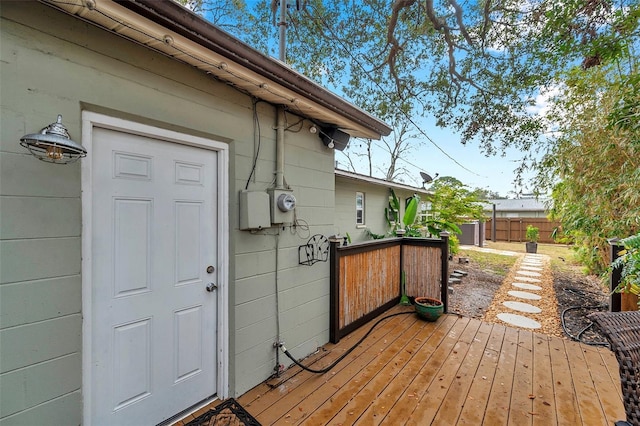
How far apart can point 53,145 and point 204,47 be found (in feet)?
3.48

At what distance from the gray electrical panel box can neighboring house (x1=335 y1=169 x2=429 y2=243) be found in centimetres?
366

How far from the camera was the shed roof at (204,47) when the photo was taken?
146 centimetres

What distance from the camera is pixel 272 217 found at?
8.80 feet

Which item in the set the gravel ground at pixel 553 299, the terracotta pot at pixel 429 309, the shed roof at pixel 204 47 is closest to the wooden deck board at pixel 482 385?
the terracotta pot at pixel 429 309

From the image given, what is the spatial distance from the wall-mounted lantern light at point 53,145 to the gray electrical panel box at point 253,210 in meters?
1.18

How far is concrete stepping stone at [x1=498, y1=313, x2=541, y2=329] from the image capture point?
4172 millimetres

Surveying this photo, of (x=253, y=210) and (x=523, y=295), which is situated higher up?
(x=253, y=210)

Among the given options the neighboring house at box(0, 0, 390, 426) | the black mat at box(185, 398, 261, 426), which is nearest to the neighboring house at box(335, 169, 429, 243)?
the neighboring house at box(0, 0, 390, 426)

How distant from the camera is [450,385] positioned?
267 cm

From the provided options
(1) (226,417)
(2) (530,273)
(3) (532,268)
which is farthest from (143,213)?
(3) (532,268)

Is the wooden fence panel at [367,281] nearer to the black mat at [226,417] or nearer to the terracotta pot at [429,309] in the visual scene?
the terracotta pot at [429,309]

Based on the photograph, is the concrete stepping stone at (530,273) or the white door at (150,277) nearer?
the white door at (150,277)

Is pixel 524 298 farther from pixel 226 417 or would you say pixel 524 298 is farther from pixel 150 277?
pixel 150 277

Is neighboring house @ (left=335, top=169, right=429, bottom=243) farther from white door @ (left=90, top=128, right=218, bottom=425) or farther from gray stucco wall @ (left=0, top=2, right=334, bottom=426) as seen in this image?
gray stucco wall @ (left=0, top=2, right=334, bottom=426)
